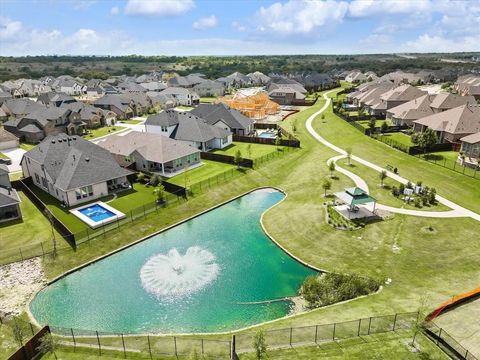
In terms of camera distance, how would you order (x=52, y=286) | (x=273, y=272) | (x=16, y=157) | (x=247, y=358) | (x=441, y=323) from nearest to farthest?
(x=247, y=358) → (x=441, y=323) → (x=52, y=286) → (x=273, y=272) → (x=16, y=157)

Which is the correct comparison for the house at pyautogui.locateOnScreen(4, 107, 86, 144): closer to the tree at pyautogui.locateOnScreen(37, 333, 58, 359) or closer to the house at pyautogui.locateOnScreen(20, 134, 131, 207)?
the house at pyautogui.locateOnScreen(20, 134, 131, 207)

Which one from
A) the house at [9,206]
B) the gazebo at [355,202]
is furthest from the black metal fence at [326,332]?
the house at [9,206]

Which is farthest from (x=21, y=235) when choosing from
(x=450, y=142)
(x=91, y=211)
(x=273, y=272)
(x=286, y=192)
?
(x=450, y=142)

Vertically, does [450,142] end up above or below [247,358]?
above

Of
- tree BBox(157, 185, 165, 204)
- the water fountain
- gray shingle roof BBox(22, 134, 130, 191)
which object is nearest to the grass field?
tree BBox(157, 185, 165, 204)

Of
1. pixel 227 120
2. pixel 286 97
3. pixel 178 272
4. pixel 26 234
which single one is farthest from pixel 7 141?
pixel 286 97

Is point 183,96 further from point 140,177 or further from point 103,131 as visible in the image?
point 140,177

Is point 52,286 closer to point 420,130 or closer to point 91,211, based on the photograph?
point 91,211
